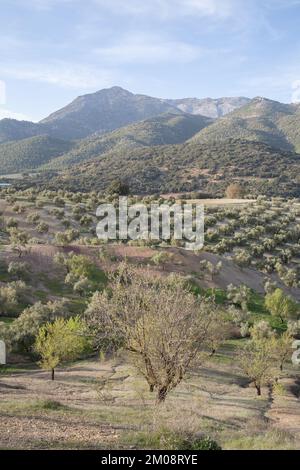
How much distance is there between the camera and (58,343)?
28.8m

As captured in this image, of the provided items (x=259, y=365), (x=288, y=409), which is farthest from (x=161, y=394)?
(x=259, y=365)

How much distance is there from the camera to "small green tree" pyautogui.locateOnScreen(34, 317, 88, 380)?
2825 cm

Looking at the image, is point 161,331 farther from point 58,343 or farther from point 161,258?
point 161,258

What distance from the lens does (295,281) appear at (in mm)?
51812

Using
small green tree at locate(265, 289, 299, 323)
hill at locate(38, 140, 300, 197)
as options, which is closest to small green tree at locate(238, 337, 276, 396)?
small green tree at locate(265, 289, 299, 323)

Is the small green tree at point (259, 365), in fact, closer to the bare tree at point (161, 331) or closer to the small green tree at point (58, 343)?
the bare tree at point (161, 331)

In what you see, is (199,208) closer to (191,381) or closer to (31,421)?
(191,381)

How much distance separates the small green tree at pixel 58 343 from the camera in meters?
28.2

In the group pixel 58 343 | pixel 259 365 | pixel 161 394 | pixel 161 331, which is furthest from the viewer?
pixel 259 365

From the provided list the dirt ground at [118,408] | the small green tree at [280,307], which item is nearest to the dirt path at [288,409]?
the dirt ground at [118,408]

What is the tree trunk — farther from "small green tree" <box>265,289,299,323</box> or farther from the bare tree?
"small green tree" <box>265,289,299,323</box>

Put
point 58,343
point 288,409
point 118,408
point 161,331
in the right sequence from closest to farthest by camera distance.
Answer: point 161,331 < point 118,408 < point 288,409 < point 58,343

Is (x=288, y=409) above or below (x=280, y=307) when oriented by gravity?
below

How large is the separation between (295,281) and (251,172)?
85705 mm
